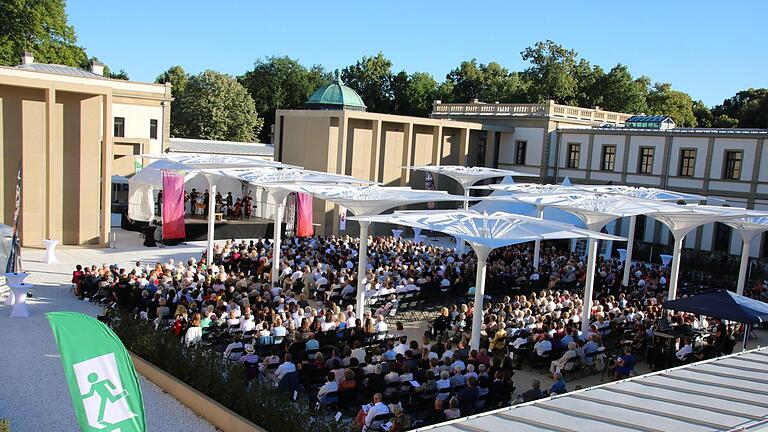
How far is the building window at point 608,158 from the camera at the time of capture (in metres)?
34.8

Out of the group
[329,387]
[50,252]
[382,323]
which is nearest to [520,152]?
[50,252]

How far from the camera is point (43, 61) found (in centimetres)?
4781

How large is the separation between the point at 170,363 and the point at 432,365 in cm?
458

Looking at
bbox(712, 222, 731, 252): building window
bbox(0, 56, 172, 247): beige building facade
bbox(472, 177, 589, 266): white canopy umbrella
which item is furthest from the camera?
bbox(712, 222, 731, 252): building window

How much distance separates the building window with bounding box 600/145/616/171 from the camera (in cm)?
3478

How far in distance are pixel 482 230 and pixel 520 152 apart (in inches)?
1026

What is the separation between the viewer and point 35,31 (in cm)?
4694

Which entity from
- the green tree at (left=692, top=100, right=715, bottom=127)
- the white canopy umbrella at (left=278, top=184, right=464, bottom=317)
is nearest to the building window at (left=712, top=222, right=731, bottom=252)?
the white canopy umbrella at (left=278, top=184, right=464, bottom=317)

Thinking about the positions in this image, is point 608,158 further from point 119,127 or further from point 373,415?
point 373,415

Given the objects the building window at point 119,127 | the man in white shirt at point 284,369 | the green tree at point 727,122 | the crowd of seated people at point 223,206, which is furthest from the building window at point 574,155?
the man in white shirt at point 284,369

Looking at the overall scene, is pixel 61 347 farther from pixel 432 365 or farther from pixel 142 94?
pixel 142 94

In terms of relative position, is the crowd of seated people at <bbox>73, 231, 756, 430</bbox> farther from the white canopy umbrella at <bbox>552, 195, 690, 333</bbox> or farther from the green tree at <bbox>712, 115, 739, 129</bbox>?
the green tree at <bbox>712, 115, 739, 129</bbox>

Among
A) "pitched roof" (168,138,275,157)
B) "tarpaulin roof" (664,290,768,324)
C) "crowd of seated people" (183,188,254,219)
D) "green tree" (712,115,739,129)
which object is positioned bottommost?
"crowd of seated people" (183,188,254,219)

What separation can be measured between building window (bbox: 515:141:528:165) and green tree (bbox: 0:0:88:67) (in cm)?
3317
